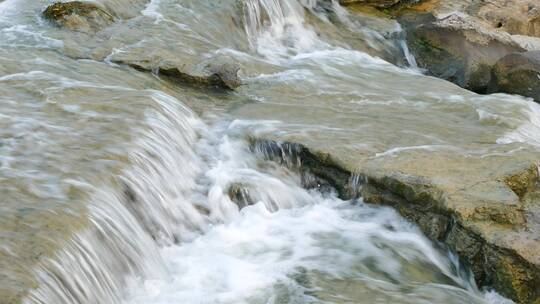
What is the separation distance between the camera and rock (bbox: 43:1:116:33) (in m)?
10.0

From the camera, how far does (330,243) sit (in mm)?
6156

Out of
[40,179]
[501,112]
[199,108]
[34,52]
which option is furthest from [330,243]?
[34,52]

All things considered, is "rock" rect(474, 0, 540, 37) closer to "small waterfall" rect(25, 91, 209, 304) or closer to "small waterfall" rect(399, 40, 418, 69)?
"small waterfall" rect(399, 40, 418, 69)

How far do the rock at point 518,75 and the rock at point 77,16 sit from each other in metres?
5.96

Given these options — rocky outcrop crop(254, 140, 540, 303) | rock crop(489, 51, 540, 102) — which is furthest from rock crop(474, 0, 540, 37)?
rocky outcrop crop(254, 140, 540, 303)

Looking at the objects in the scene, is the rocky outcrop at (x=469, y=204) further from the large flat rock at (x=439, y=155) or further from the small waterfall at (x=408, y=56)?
the small waterfall at (x=408, y=56)

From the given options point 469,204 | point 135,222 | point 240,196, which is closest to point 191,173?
point 240,196

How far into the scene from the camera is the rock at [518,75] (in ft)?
35.9

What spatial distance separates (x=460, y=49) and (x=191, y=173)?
22.5ft

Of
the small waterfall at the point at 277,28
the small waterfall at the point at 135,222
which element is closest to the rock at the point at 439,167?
the small waterfall at the point at 135,222

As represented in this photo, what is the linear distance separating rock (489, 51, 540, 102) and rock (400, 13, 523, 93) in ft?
1.61

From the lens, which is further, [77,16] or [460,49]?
[460,49]

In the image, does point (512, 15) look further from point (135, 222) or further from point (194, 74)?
point (135, 222)

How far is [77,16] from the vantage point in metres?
10.1
